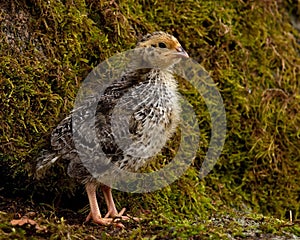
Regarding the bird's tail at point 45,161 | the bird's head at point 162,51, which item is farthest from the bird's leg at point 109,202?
the bird's head at point 162,51

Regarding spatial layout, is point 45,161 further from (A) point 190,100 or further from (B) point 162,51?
(A) point 190,100

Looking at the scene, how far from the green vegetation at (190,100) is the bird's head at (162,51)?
0.73 meters

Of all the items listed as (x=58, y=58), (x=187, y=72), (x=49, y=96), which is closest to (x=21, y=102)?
(x=49, y=96)

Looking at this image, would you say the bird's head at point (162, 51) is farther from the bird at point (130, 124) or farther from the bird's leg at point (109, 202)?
the bird's leg at point (109, 202)

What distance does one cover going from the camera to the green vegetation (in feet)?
13.6

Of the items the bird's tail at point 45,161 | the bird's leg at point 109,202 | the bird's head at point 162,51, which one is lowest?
the bird's leg at point 109,202

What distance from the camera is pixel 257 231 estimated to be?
3.78m

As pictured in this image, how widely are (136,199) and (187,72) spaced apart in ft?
4.56

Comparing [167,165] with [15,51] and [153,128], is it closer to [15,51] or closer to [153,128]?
[153,128]

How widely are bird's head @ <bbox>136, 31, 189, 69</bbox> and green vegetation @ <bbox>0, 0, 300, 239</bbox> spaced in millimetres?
729

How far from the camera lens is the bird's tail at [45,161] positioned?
13.5ft

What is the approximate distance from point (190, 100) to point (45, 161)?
171 centimetres

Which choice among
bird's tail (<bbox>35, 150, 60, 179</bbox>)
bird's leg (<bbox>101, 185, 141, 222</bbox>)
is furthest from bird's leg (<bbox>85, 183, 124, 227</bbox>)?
bird's tail (<bbox>35, 150, 60, 179</bbox>)

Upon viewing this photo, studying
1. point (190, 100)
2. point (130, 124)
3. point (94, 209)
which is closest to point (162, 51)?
point (130, 124)
